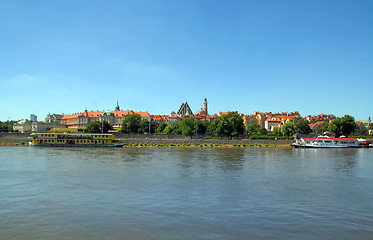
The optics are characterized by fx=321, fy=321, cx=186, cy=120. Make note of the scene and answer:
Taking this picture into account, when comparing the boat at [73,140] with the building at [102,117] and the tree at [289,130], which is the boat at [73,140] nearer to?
the tree at [289,130]

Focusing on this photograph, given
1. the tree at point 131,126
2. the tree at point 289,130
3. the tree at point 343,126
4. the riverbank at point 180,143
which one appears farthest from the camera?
the tree at point 131,126

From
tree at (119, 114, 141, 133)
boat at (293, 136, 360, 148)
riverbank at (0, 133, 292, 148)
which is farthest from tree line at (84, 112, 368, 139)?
boat at (293, 136, 360, 148)

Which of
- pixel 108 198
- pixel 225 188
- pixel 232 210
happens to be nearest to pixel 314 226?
pixel 232 210

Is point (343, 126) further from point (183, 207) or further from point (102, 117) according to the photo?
point (102, 117)

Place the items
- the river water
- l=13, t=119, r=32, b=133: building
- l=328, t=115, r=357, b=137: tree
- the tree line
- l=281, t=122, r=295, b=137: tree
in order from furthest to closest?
l=13, t=119, r=32, b=133: building < l=281, t=122, r=295, b=137: tree < l=328, t=115, r=357, b=137: tree < the tree line < the river water

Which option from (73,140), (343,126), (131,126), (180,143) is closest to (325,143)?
(343,126)

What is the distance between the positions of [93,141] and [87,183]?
52430 millimetres

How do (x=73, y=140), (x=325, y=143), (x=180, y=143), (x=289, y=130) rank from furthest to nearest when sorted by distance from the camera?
(x=289, y=130)
(x=180, y=143)
(x=325, y=143)
(x=73, y=140)

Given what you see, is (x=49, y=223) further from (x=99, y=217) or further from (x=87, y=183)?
(x=87, y=183)

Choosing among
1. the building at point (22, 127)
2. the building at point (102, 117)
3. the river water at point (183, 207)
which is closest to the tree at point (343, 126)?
the river water at point (183, 207)

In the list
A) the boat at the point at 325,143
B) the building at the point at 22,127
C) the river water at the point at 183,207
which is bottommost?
the river water at the point at 183,207

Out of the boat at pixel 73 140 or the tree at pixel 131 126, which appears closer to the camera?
the boat at pixel 73 140

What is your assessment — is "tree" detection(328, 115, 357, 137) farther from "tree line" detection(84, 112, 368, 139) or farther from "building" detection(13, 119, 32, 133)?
"building" detection(13, 119, 32, 133)

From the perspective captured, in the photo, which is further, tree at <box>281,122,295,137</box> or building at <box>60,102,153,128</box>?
building at <box>60,102,153,128</box>
